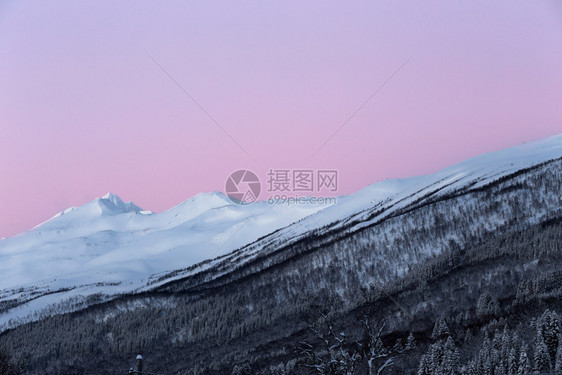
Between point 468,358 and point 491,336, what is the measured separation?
52.4 feet

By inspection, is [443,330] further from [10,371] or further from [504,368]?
[10,371]

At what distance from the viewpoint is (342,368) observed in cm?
5203

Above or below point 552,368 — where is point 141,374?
above

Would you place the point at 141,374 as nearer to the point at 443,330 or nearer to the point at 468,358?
the point at 468,358

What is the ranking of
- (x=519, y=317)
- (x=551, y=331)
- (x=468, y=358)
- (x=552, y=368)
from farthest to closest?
(x=519, y=317) < (x=468, y=358) < (x=551, y=331) < (x=552, y=368)

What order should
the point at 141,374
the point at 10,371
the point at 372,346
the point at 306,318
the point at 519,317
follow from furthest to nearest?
the point at 519,317
the point at 10,371
the point at 306,318
the point at 372,346
the point at 141,374

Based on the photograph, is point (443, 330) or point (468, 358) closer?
point (468, 358)

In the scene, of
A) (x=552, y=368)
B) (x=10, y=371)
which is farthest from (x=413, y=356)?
(x=10, y=371)

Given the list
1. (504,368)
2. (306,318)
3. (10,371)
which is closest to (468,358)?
(504,368)

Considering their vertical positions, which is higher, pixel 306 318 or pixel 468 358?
pixel 306 318

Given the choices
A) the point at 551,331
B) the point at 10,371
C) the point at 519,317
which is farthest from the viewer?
the point at 519,317

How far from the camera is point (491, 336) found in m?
181

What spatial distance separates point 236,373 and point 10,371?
8887 centimetres

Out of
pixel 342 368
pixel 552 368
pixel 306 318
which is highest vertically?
pixel 306 318
